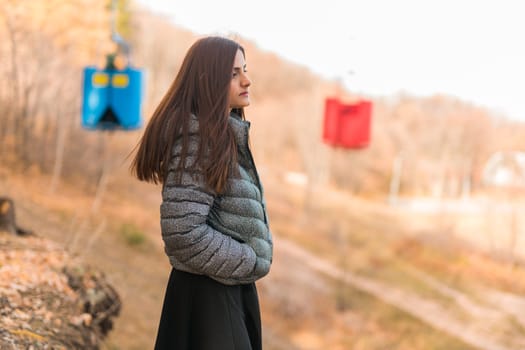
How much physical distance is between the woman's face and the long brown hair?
0.11ft

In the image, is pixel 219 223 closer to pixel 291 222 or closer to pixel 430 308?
pixel 430 308

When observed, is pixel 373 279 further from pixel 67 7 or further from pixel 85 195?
pixel 67 7

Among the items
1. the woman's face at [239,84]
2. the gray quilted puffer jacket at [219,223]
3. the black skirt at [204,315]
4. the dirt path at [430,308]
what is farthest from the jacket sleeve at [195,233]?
the dirt path at [430,308]

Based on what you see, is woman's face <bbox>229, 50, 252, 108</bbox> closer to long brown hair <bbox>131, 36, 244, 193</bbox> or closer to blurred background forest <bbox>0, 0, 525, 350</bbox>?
long brown hair <bbox>131, 36, 244, 193</bbox>

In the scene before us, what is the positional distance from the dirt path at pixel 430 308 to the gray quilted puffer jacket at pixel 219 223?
14726 millimetres

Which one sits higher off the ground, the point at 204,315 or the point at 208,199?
the point at 208,199

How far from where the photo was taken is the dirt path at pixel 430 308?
623 inches

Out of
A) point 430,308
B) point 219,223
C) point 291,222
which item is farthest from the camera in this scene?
point 291,222

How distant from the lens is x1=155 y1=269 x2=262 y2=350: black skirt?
2.05 m

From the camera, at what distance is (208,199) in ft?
6.37

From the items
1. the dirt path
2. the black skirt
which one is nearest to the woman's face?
the black skirt

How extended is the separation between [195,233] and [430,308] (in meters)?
16.6

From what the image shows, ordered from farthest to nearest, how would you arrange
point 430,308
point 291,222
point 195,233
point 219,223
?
point 291,222
point 430,308
point 219,223
point 195,233

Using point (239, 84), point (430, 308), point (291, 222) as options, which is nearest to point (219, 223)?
point (239, 84)
